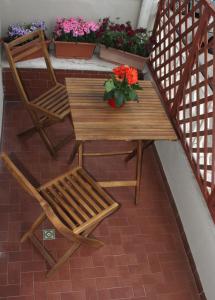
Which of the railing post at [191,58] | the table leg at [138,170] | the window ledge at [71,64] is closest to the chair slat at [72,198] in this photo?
the table leg at [138,170]

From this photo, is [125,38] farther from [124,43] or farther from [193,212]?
[193,212]

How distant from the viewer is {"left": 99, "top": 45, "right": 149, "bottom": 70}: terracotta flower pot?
370 centimetres

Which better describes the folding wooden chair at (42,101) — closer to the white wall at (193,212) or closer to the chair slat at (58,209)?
the chair slat at (58,209)

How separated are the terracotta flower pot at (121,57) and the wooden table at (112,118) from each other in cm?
89

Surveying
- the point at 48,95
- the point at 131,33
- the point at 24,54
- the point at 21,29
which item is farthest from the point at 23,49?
the point at 131,33

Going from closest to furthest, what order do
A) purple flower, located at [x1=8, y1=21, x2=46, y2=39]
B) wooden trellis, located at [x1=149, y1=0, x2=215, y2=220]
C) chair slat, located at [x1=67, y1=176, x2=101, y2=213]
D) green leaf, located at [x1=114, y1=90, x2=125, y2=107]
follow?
chair slat, located at [x1=67, y1=176, x2=101, y2=213], wooden trellis, located at [x1=149, y1=0, x2=215, y2=220], green leaf, located at [x1=114, y1=90, x2=125, y2=107], purple flower, located at [x1=8, y1=21, x2=46, y2=39]

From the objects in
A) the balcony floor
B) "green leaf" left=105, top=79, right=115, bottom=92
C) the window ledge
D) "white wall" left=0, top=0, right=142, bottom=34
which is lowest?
the balcony floor

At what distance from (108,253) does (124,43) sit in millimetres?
2236

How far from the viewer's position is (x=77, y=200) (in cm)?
237

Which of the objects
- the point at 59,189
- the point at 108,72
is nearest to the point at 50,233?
the point at 59,189

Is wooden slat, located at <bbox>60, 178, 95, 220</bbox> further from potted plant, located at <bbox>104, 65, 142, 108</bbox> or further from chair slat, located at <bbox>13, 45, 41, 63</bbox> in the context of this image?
chair slat, located at <bbox>13, 45, 41, 63</bbox>

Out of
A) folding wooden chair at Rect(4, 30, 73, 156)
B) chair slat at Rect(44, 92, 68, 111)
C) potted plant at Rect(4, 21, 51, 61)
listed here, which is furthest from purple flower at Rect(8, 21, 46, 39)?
chair slat at Rect(44, 92, 68, 111)

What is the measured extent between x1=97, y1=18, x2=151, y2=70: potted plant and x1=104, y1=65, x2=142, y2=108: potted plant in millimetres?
1197

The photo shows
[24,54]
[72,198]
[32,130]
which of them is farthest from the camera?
[32,130]
